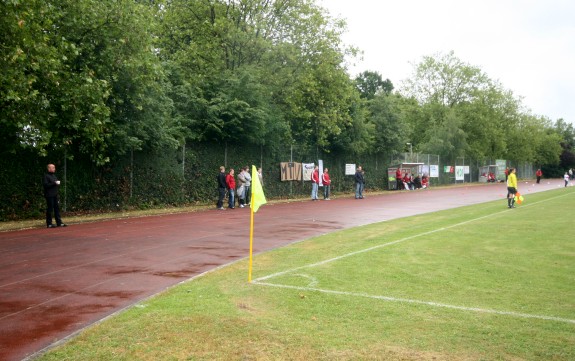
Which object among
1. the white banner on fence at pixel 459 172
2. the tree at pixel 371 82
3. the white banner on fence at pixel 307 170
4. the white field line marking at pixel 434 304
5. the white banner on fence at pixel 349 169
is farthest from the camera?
the tree at pixel 371 82

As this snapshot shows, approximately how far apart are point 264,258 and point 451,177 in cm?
4890

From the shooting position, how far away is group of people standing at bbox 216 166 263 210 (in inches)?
898

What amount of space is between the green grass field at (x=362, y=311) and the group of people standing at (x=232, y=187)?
12106mm

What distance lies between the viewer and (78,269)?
9.45 m

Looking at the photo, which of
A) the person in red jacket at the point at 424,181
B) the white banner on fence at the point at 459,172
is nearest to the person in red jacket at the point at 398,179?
the person in red jacket at the point at 424,181

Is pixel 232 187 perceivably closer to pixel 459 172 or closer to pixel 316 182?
pixel 316 182

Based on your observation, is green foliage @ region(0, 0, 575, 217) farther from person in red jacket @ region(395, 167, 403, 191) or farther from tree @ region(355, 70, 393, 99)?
tree @ region(355, 70, 393, 99)

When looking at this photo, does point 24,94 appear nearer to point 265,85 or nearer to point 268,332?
point 268,332

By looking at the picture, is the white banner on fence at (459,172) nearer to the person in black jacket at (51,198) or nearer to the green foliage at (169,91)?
the green foliage at (169,91)

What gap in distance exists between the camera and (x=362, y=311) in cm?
641

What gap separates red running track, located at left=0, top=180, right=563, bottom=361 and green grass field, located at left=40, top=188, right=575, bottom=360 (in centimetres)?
60

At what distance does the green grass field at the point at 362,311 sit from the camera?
5.14 meters

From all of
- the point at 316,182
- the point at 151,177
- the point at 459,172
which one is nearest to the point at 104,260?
the point at 151,177

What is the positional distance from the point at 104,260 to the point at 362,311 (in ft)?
19.6
